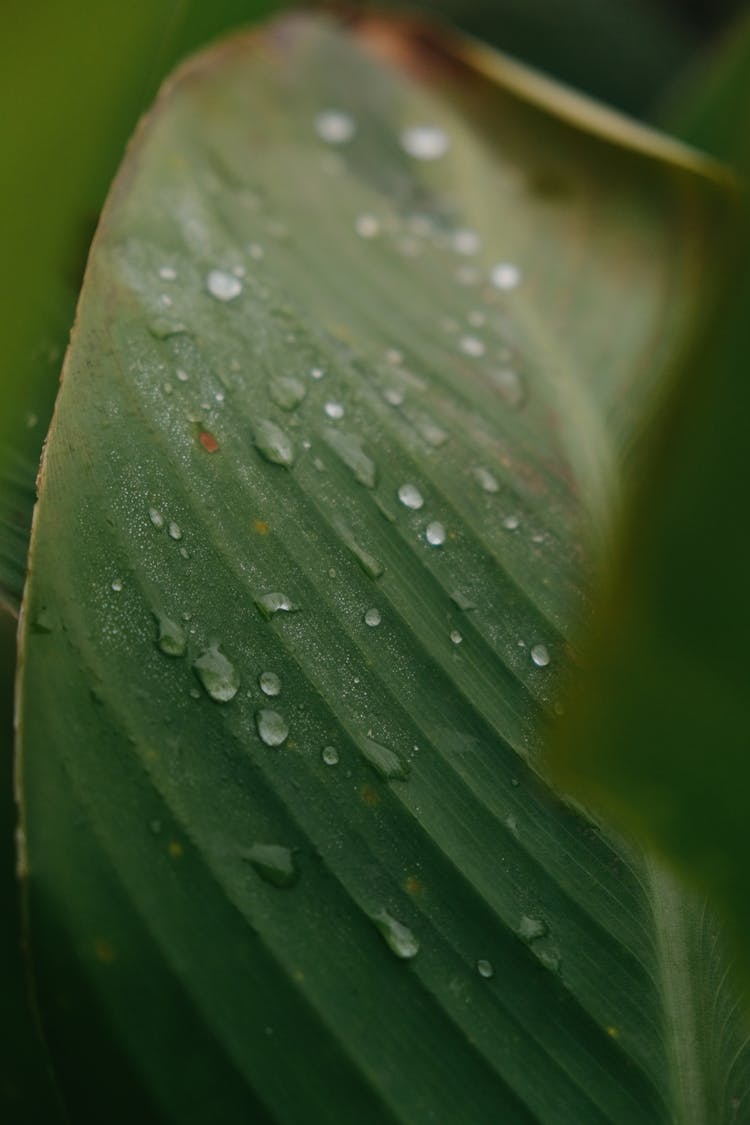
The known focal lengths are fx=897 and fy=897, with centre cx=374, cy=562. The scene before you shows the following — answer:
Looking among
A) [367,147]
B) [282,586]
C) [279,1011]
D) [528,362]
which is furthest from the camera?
[367,147]

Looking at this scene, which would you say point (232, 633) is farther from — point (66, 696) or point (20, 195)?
point (20, 195)

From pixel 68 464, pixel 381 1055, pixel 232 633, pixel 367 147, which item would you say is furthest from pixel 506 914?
pixel 367 147

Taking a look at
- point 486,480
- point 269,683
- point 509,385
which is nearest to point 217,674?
point 269,683

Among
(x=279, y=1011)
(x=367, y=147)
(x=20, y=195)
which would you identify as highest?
(x=367, y=147)

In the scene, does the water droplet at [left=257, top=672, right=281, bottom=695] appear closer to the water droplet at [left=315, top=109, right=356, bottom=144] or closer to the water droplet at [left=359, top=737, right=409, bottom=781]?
the water droplet at [left=359, top=737, right=409, bottom=781]

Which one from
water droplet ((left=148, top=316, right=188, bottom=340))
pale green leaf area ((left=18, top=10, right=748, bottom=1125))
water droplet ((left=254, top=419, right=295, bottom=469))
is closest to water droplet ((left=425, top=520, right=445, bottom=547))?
pale green leaf area ((left=18, top=10, right=748, bottom=1125))

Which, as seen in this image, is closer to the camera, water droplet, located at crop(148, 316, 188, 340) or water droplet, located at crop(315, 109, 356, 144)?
water droplet, located at crop(148, 316, 188, 340)
